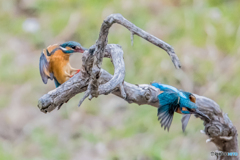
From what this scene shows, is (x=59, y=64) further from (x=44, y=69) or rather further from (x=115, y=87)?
(x=115, y=87)

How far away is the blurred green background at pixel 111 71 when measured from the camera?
1828mm

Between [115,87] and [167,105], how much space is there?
0.62 ft

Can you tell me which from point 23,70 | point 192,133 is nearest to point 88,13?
point 23,70

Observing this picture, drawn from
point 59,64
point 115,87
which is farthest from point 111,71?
point 115,87

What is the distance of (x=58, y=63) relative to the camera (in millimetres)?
940

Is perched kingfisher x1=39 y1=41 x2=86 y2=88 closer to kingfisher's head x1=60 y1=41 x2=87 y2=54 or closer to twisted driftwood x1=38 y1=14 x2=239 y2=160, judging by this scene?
kingfisher's head x1=60 y1=41 x2=87 y2=54

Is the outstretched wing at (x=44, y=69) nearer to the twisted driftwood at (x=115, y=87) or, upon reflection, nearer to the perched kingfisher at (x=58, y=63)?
the perched kingfisher at (x=58, y=63)

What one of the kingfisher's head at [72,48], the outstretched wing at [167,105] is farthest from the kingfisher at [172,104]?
the kingfisher's head at [72,48]

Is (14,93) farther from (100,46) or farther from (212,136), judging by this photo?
(100,46)

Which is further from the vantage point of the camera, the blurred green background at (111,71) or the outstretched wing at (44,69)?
the blurred green background at (111,71)

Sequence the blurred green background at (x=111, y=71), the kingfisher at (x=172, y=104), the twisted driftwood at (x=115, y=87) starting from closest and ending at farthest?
the twisted driftwood at (x=115, y=87), the kingfisher at (x=172, y=104), the blurred green background at (x=111, y=71)

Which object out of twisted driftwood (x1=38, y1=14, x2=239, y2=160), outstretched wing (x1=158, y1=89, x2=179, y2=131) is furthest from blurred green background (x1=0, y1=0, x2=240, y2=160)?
outstretched wing (x1=158, y1=89, x2=179, y2=131)

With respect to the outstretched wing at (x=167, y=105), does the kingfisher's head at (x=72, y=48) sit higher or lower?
higher

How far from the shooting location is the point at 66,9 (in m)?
2.67
